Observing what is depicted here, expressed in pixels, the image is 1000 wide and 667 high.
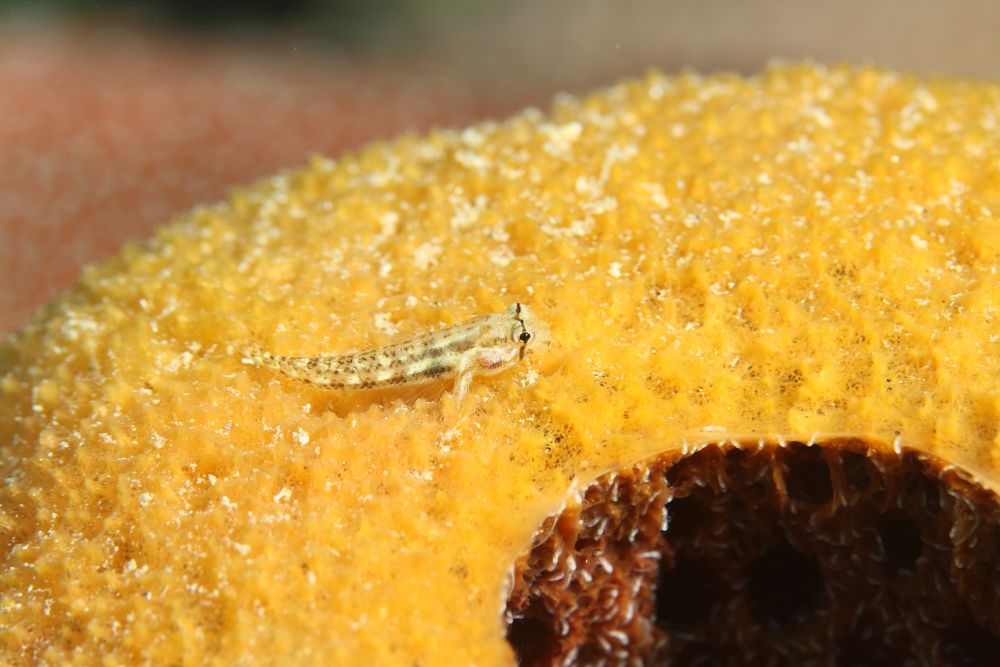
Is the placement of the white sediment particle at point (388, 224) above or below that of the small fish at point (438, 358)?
above

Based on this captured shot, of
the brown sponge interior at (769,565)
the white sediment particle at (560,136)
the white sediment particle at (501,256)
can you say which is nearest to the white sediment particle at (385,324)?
the white sediment particle at (501,256)

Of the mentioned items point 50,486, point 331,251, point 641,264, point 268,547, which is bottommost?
point 50,486

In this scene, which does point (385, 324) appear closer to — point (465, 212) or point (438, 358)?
point (438, 358)

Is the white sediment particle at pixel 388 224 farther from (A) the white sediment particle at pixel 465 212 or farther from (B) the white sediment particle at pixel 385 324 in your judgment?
(B) the white sediment particle at pixel 385 324

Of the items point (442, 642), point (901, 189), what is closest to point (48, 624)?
point (442, 642)

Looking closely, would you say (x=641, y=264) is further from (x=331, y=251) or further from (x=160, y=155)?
(x=160, y=155)

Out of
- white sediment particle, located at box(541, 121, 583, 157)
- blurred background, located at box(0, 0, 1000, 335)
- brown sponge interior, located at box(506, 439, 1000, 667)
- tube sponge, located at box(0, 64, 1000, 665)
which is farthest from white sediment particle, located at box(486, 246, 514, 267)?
blurred background, located at box(0, 0, 1000, 335)
